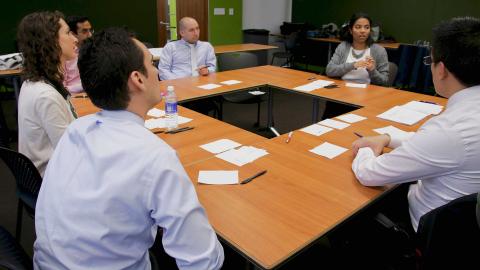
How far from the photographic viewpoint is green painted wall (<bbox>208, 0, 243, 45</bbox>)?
7090mm

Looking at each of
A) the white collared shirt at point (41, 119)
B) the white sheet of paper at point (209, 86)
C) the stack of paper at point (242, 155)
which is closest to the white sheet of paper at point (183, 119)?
the stack of paper at point (242, 155)

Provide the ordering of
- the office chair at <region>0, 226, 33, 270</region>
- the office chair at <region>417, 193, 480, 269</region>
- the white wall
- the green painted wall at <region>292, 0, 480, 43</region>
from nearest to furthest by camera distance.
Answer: the office chair at <region>0, 226, 33, 270</region>
the office chair at <region>417, 193, 480, 269</region>
the green painted wall at <region>292, 0, 480, 43</region>
the white wall

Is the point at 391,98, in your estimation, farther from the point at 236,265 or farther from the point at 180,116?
the point at 236,265

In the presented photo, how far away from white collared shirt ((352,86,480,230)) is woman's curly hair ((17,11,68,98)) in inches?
63.7

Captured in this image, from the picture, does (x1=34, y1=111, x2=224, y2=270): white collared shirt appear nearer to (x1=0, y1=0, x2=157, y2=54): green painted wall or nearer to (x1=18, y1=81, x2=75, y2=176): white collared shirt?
(x1=18, y1=81, x2=75, y2=176): white collared shirt

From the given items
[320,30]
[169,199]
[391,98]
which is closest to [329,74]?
[391,98]

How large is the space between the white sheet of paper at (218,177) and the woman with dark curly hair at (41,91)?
2.49 ft

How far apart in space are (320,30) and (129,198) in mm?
7537

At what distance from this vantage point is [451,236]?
118cm

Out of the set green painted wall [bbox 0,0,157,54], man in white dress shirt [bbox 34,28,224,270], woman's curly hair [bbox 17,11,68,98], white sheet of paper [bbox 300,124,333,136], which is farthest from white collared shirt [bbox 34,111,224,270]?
green painted wall [bbox 0,0,157,54]

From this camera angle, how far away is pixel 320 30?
7.72 m

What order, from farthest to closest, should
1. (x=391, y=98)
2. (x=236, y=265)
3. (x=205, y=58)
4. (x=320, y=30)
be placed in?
(x=320, y=30), (x=205, y=58), (x=391, y=98), (x=236, y=265)

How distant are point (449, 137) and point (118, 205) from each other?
1.08 meters

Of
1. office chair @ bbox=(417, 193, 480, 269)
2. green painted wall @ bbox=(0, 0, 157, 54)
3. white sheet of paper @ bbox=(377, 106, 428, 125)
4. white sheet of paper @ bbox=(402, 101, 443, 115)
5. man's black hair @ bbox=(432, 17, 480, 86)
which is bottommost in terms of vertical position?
office chair @ bbox=(417, 193, 480, 269)
